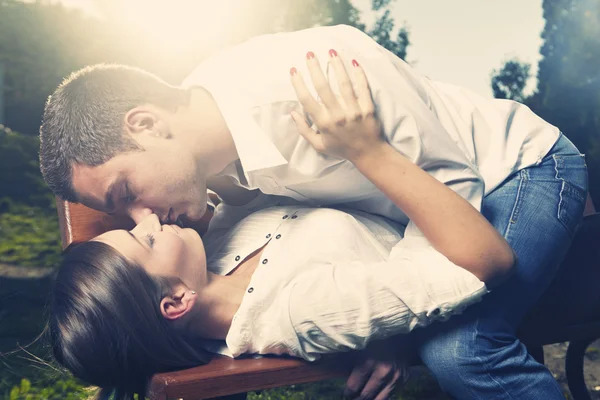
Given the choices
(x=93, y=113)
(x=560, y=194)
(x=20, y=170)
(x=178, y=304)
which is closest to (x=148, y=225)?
(x=178, y=304)

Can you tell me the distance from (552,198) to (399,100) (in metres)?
0.62

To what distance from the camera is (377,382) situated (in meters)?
1.80

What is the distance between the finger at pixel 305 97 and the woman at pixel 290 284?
1 cm

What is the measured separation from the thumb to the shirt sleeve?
36cm

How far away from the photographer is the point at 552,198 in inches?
78.4

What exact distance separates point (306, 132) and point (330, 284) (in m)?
0.42

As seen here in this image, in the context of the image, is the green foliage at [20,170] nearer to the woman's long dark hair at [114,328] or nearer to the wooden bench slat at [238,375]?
the woman's long dark hair at [114,328]

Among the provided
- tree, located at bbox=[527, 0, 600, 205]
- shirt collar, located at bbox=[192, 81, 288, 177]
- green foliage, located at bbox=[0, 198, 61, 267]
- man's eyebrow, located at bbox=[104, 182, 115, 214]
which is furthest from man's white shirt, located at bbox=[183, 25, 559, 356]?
green foliage, located at bbox=[0, 198, 61, 267]

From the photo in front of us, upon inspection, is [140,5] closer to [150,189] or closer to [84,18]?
[84,18]

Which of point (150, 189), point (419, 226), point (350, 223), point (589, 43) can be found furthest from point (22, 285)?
point (589, 43)

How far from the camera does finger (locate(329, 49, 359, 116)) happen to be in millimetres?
1688

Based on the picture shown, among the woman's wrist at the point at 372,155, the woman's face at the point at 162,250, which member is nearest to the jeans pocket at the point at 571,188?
the woman's wrist at the point at 372,155

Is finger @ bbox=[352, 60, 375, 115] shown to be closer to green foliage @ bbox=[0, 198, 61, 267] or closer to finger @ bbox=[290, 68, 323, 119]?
finger @ bbox=[290, 68, 323, 119]

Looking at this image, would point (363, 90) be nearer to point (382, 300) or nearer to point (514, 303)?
point (382, 300)
